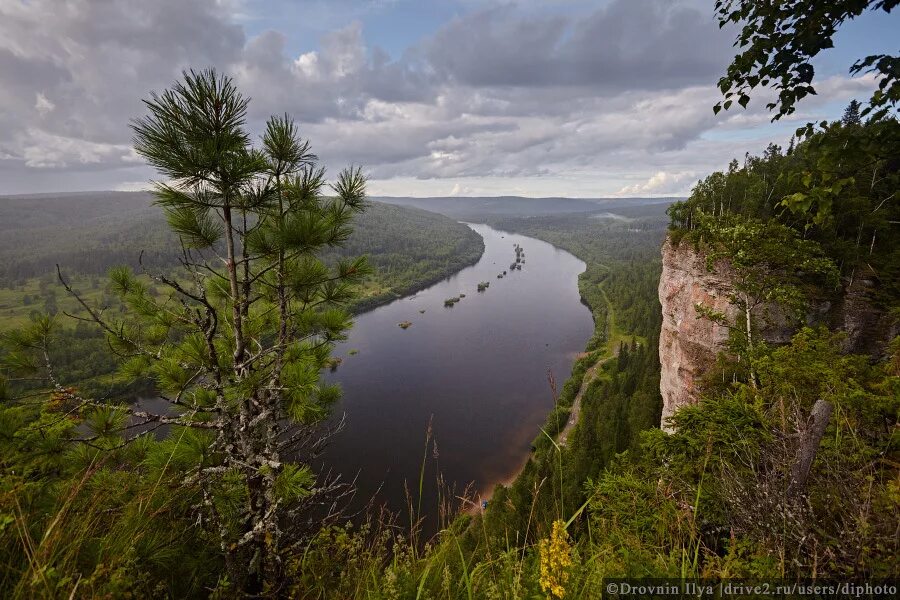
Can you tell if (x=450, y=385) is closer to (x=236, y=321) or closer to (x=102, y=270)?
(x=236, y=321)

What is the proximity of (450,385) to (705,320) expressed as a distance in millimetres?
35636

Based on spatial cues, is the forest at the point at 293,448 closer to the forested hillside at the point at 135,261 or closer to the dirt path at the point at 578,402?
the dirt path at the point at 578,402

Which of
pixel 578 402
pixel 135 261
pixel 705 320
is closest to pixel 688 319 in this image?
pixel 705 320

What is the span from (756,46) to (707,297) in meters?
15.4

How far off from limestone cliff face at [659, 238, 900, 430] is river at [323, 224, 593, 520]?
1158 centimetres

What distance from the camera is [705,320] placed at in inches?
627

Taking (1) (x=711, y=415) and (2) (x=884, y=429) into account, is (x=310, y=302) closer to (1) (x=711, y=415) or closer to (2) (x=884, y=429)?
(1) (x=711, y=415)

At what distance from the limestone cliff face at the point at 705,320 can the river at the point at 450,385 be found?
11.6 metres

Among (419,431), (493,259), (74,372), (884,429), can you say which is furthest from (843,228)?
(493,259)

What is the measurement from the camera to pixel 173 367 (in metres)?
3.56

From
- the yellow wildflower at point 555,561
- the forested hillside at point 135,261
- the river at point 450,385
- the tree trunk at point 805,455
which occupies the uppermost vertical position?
the yellow wildflower at point 555,561

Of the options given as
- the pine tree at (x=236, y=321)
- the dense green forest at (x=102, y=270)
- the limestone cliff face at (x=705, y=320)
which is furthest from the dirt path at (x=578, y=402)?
the pine tree at (x=236, y=321)

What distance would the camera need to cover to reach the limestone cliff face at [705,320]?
12109mm

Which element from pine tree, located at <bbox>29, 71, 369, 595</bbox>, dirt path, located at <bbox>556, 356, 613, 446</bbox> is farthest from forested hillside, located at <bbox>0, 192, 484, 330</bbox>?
pine tree, located at <bbox>29, 71, 369, 595</bbox>
